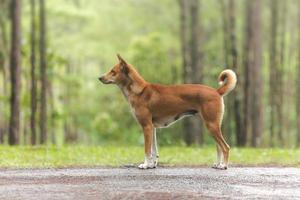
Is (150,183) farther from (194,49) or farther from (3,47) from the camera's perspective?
(3,47)

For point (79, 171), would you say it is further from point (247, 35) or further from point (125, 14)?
point (125, 14)

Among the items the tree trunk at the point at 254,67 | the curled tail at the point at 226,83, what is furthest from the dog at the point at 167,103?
the tree trunk at the point at 254,67

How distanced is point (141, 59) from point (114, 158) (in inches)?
975

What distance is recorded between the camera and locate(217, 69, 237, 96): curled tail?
13.2 metres

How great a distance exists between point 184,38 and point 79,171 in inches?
682

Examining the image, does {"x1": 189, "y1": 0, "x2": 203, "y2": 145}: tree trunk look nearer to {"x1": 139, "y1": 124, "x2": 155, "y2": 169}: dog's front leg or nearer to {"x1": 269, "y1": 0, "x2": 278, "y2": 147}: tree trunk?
{"x1": 269, "y1": 0, "x2": 278, "y2": 147}: tree trunk

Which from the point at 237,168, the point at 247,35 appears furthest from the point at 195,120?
the point at 237,168

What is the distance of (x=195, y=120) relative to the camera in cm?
2933

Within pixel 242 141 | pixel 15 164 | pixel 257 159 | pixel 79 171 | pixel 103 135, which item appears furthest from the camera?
pixel 103 135

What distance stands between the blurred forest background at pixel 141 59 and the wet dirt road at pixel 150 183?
38.2 feet

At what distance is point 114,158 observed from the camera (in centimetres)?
1573

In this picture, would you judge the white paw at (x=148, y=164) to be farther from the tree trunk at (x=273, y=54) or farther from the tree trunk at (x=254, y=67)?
the tree trunk at (x=273, y=54)

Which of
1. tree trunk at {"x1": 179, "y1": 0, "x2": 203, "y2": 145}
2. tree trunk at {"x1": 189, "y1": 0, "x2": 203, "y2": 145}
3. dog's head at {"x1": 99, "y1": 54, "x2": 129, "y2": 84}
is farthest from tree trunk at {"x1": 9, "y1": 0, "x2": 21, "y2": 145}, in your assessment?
dog's head at {"x1": 99, "y1": 54, "x2": 129, "y2": 84}

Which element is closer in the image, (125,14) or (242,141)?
(242,141)
